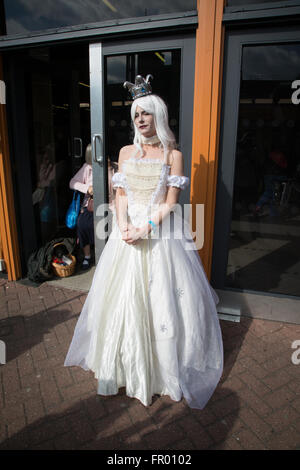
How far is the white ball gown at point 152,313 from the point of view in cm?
228

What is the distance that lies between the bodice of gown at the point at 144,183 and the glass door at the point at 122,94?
1.01 meters

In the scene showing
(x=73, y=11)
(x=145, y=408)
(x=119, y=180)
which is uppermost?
(x=73, y=11)

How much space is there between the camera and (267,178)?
3.50m

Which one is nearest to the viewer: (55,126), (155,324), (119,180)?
(155,324)

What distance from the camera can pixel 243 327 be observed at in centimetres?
315

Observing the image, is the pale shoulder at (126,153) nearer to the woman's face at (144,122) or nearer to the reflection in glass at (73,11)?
the woman's face at (144,122)

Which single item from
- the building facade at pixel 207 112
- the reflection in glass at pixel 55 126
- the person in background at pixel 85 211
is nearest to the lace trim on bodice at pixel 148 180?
the building facade at pixel 207 112

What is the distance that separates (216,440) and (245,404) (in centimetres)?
38

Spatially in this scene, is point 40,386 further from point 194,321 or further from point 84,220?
point 84,220

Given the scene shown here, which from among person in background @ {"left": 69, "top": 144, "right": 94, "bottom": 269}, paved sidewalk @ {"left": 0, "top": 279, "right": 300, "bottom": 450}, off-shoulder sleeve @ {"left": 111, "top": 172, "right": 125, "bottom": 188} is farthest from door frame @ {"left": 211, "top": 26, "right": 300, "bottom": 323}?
person in background @ {"left": 69, "top": 144, "right": 94, "bottom": 269}

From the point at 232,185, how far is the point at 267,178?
0.51 m

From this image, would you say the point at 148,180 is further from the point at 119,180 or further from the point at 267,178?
the point at 267,178

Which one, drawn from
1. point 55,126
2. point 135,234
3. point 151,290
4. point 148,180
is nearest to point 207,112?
point 148,180

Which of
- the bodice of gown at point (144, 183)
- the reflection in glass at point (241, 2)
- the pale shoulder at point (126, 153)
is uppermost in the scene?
the reflection in glass at point (241, 2)
